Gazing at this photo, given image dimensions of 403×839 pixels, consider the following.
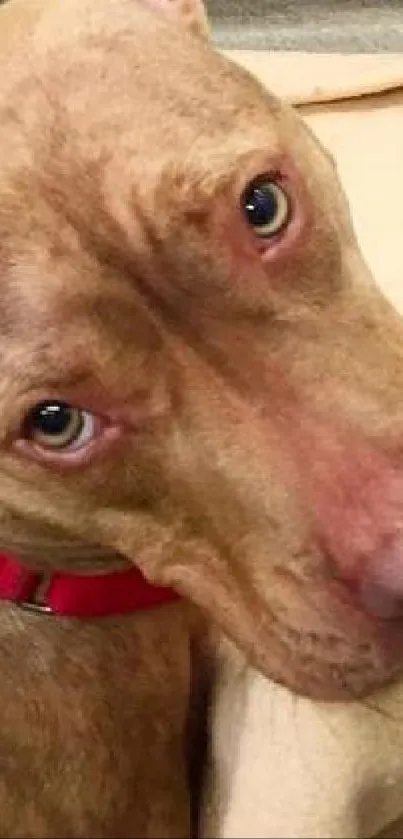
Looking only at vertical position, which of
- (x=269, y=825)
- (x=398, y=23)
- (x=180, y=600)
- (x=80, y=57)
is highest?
(x=398, y=23)

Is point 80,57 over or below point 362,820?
over

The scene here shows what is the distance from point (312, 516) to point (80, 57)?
0.52m

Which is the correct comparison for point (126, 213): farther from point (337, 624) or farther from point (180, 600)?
point (180, 600)

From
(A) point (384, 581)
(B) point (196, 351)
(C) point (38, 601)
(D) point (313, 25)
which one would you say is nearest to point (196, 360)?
(B) point (196, 351)

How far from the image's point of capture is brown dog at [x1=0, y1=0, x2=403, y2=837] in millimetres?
1608

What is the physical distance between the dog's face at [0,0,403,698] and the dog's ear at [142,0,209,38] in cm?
12

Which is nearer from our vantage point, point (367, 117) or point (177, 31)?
point (177, 31)

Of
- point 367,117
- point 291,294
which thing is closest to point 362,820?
point 291,294

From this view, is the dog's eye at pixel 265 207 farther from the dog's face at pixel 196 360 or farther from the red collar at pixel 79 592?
the red collar at pixel 79 592

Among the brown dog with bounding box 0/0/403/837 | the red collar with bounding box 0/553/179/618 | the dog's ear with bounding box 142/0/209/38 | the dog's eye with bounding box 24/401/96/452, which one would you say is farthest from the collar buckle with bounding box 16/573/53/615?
the dog's ear with bounding box 142/0/209/38

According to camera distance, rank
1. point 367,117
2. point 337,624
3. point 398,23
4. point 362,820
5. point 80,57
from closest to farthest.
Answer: point 337,624
point 80,57
point 362,820
point 367,117
point 398,23

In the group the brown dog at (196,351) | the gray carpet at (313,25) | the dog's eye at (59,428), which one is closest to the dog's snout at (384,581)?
the brown dog at (196,351)

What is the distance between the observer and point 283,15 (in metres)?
2.93

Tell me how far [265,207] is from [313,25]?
4.20 ft
